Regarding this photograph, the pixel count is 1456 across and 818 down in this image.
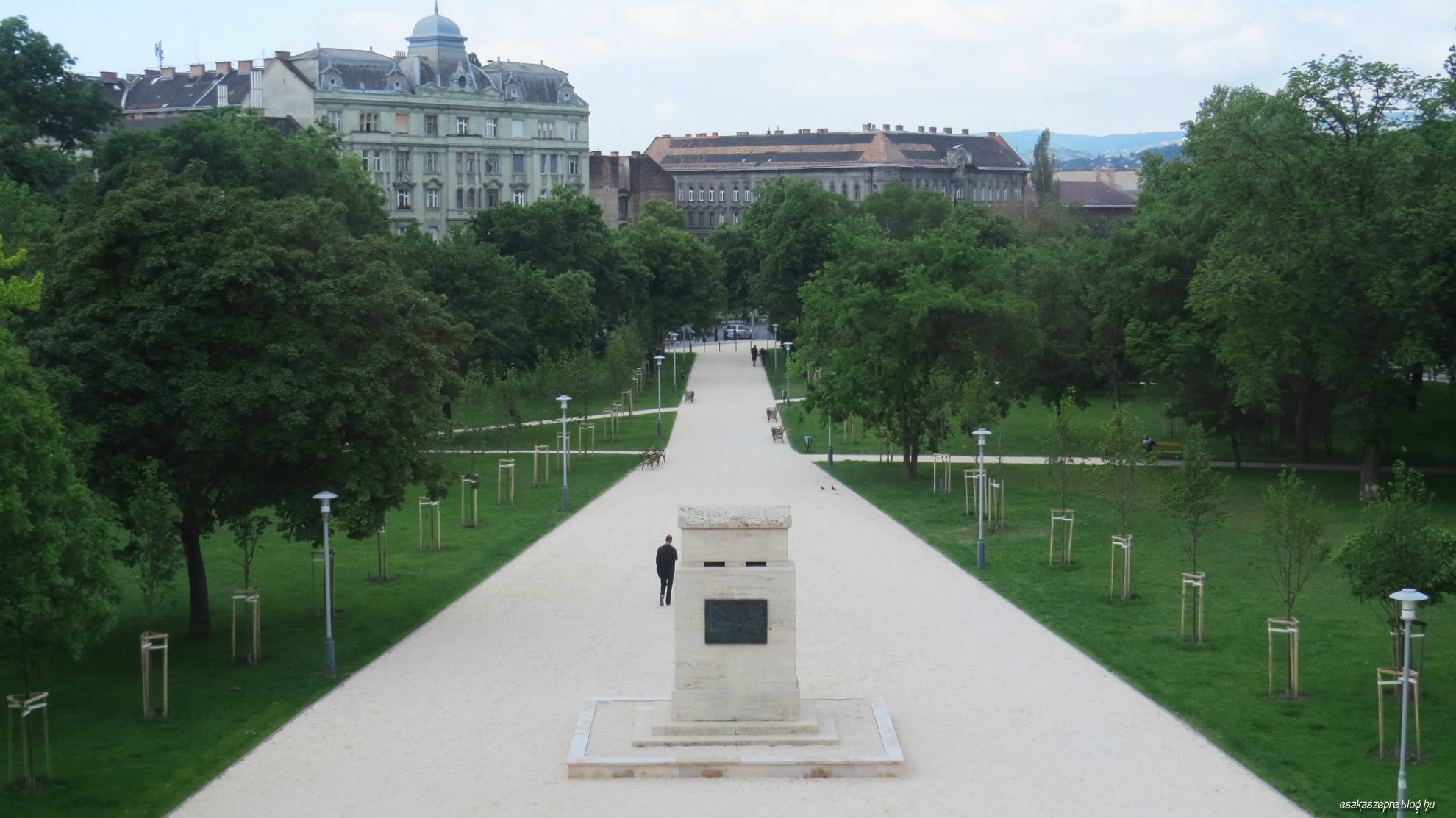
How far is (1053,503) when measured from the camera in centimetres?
4291

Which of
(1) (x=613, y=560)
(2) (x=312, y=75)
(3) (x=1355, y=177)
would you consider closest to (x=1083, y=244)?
(3) (x=1355, y=177)

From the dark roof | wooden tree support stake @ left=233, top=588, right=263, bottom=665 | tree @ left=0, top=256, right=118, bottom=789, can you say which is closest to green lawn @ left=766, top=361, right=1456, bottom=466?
wooden tree support stake @ left=233, top=588, right=263, bottom=665

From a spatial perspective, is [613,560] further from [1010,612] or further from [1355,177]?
[1355,177]

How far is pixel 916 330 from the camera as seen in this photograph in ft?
149

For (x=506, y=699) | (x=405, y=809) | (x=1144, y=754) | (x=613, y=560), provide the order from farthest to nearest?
1. (x=613, y=560)
2. (x=506, y=699)
3. (x=1144, y=754)
4. (x=405, y=809)

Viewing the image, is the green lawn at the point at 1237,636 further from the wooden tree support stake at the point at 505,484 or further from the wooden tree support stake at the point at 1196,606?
the wooden tree support stake at the point at 505,484

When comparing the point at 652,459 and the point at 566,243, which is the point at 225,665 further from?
the point at 566,243

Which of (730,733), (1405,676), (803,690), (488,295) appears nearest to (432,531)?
(803,690)

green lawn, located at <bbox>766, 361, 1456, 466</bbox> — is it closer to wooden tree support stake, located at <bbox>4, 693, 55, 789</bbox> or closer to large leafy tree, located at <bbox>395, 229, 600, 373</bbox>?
large leafy tree, located at <bbox>395, 229, 600, 373</bbox>

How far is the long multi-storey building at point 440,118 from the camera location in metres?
120

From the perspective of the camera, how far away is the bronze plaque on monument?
19.8 meters

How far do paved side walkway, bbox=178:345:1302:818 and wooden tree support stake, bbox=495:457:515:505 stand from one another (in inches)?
368

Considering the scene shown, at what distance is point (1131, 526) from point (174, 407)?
24.9m

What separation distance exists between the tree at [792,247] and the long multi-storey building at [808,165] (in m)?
65.0
